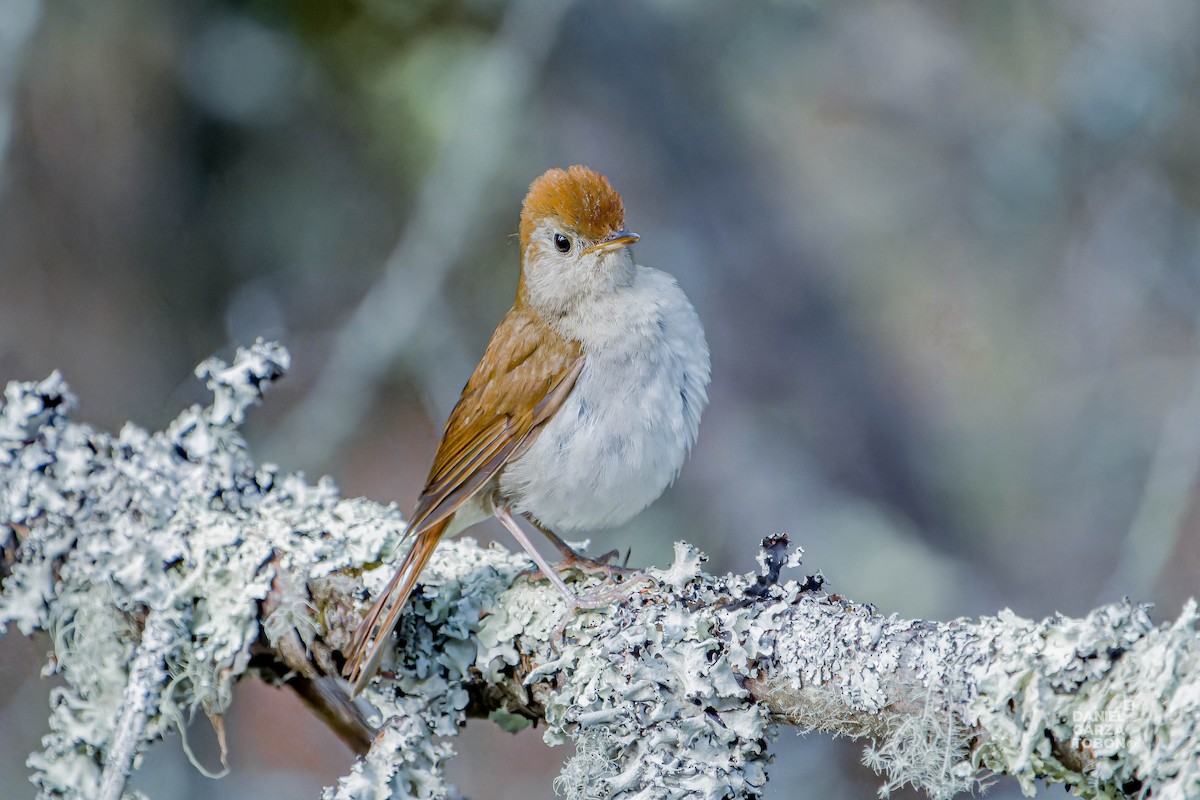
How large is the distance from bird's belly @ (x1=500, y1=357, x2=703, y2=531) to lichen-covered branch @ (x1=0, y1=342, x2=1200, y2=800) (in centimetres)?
20

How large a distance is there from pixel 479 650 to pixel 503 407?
2.40 feet

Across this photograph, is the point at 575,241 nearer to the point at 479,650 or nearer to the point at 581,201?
the point at 581,201

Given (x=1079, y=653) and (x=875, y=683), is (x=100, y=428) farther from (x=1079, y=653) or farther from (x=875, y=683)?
(x=1079, y=653)

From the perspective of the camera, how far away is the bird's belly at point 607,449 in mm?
2881

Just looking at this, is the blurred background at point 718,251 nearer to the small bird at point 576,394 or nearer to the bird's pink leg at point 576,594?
the small bird at point 576,394

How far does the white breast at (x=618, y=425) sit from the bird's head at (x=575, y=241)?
0.11m

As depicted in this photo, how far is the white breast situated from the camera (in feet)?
9.46

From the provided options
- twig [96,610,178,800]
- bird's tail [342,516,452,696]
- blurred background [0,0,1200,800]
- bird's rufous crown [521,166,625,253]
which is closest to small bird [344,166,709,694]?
bird's rufous crown [521,166,625,253]

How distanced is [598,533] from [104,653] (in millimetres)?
2083

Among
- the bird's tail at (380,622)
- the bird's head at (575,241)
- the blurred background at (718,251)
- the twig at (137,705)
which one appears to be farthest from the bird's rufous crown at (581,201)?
the twig at (137,705)

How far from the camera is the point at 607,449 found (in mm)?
2885

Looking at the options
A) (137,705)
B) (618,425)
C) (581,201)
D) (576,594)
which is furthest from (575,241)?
(137,705)

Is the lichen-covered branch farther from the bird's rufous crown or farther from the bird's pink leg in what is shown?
the bird's rufous crown

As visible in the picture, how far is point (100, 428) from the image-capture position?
3.95 m
